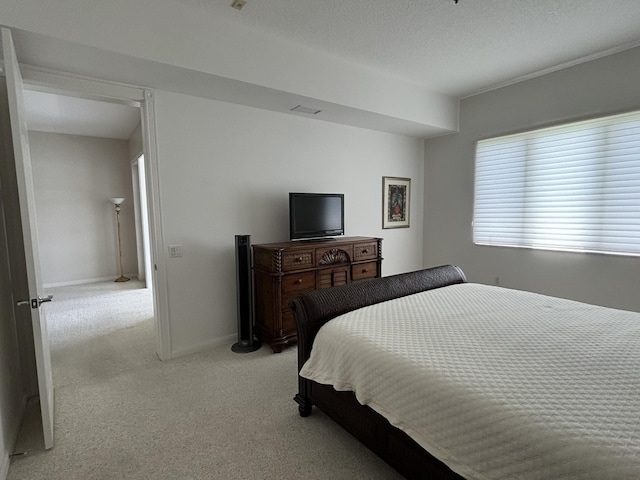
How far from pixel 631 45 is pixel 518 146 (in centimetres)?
125

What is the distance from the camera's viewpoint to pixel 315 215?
364 centimetres

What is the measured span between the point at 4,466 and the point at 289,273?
2.15 metres

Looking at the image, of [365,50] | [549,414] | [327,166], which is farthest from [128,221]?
[549,414]

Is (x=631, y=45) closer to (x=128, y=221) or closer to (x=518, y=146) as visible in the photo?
(x=518, y=146)

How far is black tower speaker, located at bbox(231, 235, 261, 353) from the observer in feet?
10.2

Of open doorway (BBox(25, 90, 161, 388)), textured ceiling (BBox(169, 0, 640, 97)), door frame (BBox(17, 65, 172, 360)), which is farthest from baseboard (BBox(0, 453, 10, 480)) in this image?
textured ceiling (BBox(169, 0, 640, 97))

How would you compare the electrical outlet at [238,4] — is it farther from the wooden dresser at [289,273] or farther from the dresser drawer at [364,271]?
the dresser drawer at [364,271]

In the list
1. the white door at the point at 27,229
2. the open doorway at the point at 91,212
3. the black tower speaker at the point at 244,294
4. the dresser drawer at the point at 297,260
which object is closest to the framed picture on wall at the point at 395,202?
the dresser drawer at the point at 297,260

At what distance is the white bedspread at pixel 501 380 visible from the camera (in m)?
0.96

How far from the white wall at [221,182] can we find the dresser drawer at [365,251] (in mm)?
840

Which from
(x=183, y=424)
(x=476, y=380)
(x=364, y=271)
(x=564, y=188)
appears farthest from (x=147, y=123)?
(x=564, y=188)

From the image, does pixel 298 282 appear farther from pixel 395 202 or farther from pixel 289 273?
pixel 395 202

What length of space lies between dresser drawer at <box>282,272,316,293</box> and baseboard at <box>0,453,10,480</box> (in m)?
2.03

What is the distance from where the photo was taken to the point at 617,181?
10.5ft
